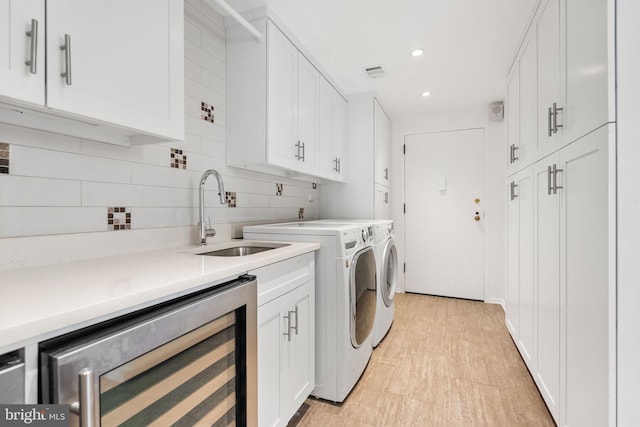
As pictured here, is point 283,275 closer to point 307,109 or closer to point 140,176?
point 140,176

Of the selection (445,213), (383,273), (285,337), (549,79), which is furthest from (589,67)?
(445,213)

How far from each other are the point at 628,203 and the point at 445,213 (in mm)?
2927

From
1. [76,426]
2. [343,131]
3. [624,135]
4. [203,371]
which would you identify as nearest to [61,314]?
[76,426]

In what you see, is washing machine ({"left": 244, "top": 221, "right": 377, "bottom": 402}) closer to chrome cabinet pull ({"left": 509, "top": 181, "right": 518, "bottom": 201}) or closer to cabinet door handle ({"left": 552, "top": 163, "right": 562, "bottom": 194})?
cabinet door handle ({"left": 552, "top": 163, "right": 562, "bottom": 194})

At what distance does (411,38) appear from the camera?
7.20ft

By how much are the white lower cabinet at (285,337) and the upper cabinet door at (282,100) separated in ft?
2.37

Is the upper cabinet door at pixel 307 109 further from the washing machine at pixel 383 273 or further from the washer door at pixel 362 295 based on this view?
the washer door at pixel 362 295

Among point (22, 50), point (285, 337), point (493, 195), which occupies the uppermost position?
point (22, 50)

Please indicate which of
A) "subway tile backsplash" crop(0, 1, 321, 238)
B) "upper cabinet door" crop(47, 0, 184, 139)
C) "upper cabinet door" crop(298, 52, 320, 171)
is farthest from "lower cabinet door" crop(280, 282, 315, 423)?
"upper cabinet door" crop(298, 52, 320, 171)

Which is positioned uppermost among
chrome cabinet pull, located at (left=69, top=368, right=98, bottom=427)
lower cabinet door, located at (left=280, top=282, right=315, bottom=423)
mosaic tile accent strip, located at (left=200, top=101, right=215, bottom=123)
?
mosaic tile accent strip, located at (left=200, top=101, right=215, bottom=123)

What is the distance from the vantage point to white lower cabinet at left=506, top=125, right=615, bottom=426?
40.3 inches

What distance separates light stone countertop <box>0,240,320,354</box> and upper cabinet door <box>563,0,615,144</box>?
1285 millimetres

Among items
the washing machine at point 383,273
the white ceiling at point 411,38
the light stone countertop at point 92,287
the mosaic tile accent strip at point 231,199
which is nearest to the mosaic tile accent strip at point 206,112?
the mosaic tile accent strip at point 231,199

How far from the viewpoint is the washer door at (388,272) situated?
8.13ft
